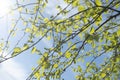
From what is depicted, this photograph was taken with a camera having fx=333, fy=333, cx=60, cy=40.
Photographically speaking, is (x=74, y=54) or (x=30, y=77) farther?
(x=74, y=54)

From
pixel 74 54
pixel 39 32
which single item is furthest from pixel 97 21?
pixel 39 32

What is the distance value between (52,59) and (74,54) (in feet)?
1.75

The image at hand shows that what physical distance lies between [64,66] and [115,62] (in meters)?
1.37

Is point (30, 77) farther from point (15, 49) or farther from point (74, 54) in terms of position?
point (74, 54)

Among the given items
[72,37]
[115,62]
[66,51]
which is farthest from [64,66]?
[115,62]

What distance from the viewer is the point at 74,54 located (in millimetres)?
7047

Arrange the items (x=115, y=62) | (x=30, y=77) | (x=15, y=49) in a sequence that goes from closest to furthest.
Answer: (x=30, y=77), (x=15, y=49), (x=115, y=62)

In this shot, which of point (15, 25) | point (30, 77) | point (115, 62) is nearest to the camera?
point (30, 77)

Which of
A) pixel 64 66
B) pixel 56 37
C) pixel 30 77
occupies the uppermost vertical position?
pixel 56 37

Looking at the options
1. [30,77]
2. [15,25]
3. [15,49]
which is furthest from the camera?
[15,25]

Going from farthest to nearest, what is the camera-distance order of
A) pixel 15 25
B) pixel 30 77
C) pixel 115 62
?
pixel 115 62 < pixel 15 25 < pixel 30 77

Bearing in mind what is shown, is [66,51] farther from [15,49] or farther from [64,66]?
[15,49]

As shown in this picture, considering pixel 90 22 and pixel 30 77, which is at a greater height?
pixel 90 22

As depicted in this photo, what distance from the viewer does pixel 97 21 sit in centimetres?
676
